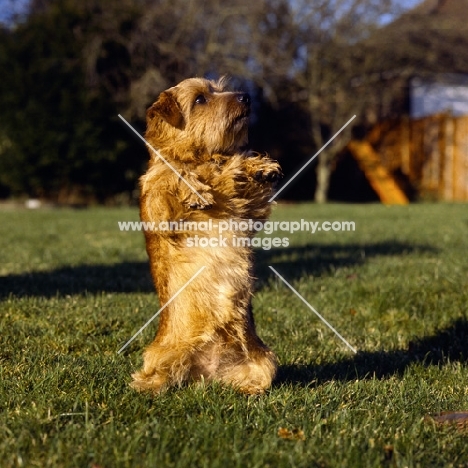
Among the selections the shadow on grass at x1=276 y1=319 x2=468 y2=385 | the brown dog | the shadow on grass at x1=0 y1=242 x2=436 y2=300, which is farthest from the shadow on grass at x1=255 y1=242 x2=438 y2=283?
the brown dog

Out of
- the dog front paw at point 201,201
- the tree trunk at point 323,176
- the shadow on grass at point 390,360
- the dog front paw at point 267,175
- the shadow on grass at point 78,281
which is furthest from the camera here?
the tree trunk at point 323,176

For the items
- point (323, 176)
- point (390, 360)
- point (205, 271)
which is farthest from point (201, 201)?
point (323, 176)

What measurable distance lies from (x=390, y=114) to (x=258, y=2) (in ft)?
21.2

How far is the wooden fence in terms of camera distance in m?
21.3

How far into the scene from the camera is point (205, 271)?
331 centimetres

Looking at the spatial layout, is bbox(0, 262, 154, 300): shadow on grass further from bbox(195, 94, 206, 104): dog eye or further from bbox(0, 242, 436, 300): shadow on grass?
bbox(195, 94, 206, 104): dog eye

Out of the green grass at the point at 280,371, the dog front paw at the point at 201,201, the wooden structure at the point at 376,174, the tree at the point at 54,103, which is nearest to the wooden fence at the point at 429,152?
the wooden structure at the point at 376,174

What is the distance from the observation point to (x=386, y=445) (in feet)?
9.05

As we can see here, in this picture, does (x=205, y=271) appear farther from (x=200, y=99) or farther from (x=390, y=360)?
(x=390, y=360)

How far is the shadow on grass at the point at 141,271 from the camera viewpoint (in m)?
6.12

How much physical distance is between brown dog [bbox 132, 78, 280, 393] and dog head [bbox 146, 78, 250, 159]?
0.69 feet

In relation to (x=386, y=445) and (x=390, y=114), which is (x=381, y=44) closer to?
(x=390, y=114)

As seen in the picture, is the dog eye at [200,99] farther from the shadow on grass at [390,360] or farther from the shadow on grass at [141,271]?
the shadow on grass at [141,271]

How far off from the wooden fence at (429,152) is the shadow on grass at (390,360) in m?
17.2
